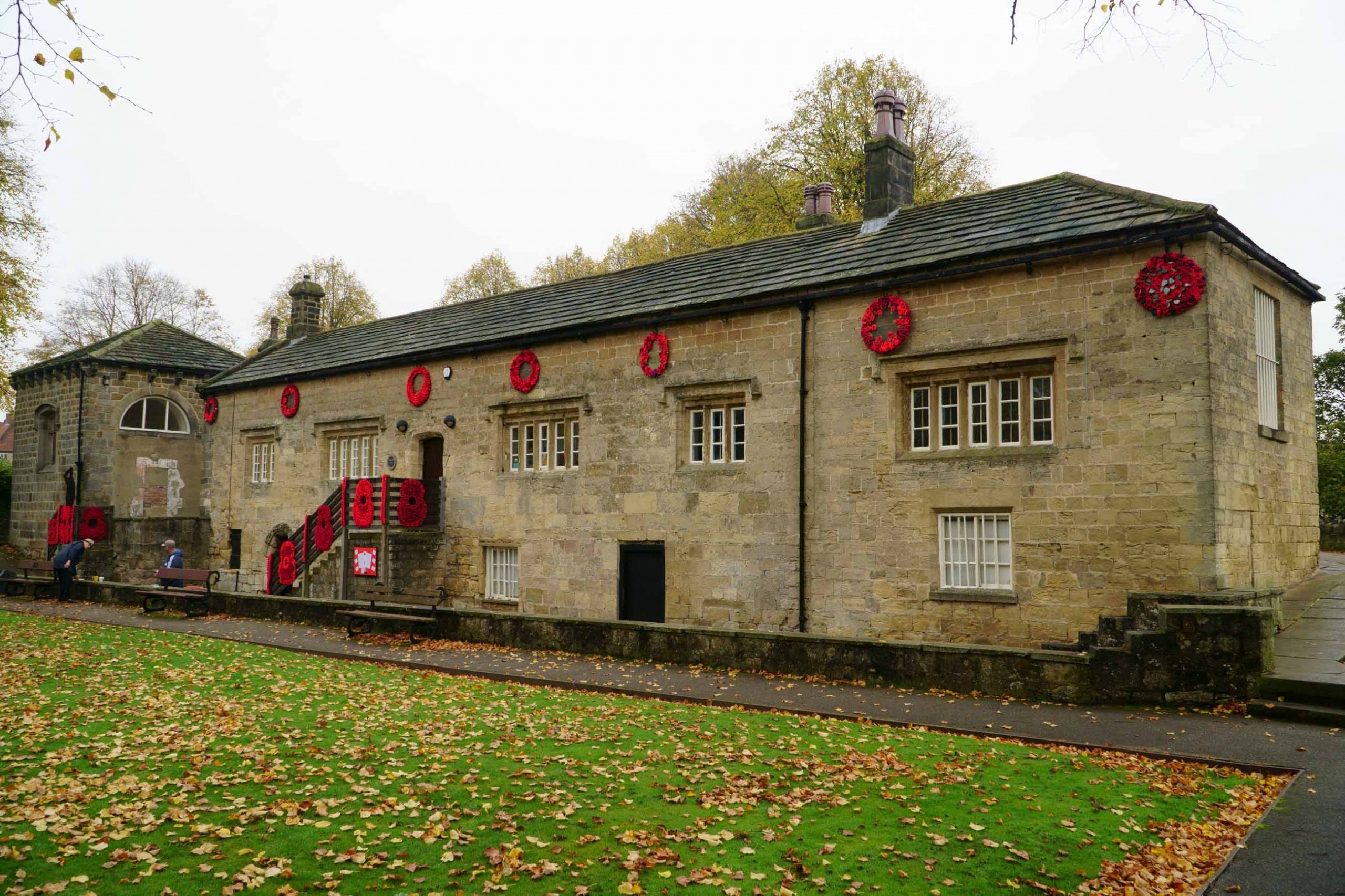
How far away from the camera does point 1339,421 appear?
34469 millimetres

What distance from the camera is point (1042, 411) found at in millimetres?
13328

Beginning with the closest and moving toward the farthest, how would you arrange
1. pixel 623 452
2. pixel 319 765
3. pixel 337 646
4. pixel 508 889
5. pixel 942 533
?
pixel 508 889
pixel 319 765
pixel 942 533
pixel 337 646
pixel 623 452

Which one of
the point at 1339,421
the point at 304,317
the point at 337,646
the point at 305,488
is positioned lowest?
the point at 337,646

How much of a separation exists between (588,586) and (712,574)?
2.95 metres

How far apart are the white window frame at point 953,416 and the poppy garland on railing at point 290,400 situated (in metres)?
17.5

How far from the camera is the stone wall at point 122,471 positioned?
1069 inches

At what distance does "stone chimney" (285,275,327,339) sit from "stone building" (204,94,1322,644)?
34.7 ft

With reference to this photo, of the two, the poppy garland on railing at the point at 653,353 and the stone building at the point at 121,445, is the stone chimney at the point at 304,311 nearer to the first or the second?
the stone building at the point at 121,445

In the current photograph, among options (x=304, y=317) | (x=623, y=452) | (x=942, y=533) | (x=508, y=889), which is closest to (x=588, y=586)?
(x=623, y=452)

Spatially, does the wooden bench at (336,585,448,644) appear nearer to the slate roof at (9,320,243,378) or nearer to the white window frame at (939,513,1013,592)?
the white window frame at (939,513,1013,592)

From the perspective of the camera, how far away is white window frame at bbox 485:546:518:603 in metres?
19.7

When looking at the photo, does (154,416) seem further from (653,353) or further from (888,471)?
(888,471)

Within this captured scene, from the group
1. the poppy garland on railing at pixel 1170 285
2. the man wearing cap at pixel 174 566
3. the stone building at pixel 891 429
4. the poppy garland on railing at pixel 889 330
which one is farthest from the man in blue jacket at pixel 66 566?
the poppy garland on railing at pixel 1170 285

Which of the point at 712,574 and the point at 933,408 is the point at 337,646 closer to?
the point at 712,574
